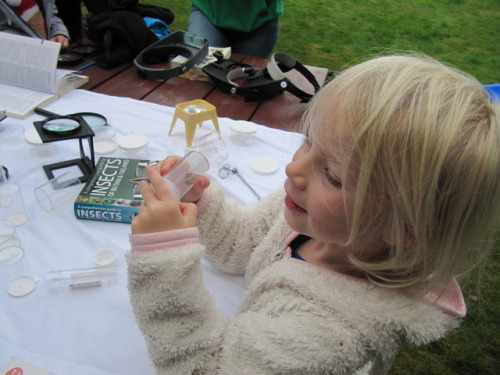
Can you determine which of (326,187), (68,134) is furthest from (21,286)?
(326,187)

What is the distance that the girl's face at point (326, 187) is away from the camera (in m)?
0.52

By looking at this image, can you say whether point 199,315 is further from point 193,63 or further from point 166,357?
point 193,63

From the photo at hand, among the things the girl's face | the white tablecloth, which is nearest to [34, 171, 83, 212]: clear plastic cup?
the white tablecloth

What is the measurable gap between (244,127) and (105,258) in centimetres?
66

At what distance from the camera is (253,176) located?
110 centimetres

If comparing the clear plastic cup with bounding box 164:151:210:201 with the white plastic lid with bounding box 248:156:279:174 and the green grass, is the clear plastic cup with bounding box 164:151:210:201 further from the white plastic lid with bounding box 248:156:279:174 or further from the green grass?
the green grass

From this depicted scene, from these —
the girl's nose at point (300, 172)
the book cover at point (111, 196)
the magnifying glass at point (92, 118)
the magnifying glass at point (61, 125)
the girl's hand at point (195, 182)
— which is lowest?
the magnifying glass at point (92, 118)

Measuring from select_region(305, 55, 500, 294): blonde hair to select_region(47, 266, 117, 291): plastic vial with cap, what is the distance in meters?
0.49

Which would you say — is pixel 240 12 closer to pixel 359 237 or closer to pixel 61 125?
pixel 61 125

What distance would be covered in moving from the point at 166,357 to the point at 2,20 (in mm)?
1745

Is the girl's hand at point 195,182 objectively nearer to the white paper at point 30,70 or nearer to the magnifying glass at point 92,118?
the magnifying glass at point 92,118

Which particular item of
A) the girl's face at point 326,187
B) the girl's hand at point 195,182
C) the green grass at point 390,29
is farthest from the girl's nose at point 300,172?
the green grass at point 390,29

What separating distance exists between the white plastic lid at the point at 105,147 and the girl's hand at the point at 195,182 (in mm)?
427

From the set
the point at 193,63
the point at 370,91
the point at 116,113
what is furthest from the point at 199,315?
the point at 193,63
